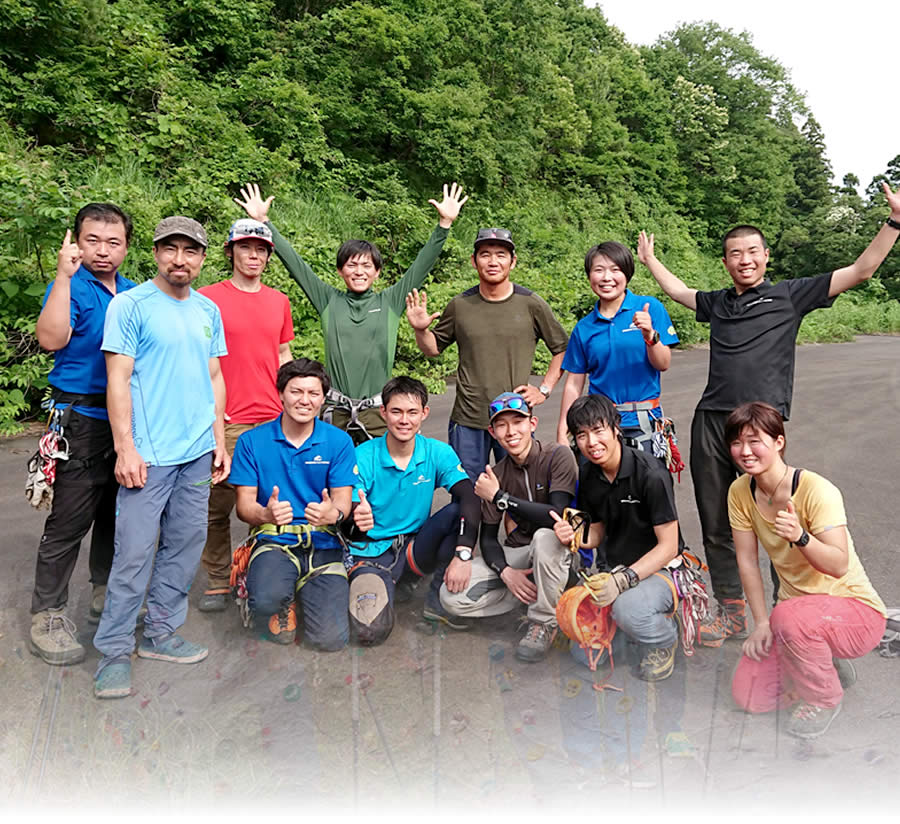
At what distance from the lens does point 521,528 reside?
3992 millimetres

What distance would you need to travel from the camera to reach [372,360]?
4422 mm

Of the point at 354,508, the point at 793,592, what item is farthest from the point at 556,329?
the point at 793,592

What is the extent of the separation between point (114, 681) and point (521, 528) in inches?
81.5

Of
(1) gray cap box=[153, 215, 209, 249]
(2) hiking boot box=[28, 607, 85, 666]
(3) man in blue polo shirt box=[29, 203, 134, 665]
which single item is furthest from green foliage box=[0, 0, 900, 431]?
(2) hiking boot box=[28, 607, 85, 666]

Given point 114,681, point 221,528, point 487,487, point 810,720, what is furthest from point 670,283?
point 114,681

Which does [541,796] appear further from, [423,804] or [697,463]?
[697,463]

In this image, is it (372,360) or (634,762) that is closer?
(634,762)

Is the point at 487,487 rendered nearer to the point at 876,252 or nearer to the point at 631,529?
the point at 631,529

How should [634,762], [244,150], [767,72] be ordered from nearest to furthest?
[634,762] < [244,150] < [767,72]

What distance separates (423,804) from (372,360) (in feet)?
8.53

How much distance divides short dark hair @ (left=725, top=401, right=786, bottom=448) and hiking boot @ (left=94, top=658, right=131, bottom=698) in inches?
110

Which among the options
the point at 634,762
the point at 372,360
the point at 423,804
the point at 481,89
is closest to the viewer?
the point at 423,804

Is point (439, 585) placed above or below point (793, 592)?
below

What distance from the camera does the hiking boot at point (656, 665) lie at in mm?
3277
